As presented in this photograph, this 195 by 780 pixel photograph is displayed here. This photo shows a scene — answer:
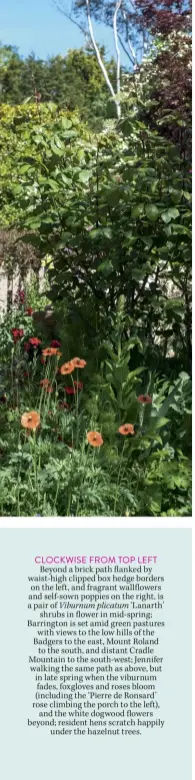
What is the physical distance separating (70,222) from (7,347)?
120 cm

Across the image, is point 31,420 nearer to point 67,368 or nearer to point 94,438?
point 94,438

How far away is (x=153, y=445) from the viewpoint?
3.58m

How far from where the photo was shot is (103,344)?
371cm

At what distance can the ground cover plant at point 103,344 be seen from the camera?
3307mm

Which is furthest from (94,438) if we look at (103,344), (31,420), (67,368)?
(103,344)

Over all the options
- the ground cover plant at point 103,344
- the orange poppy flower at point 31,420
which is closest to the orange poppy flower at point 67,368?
the ground cover plant at point 103,344

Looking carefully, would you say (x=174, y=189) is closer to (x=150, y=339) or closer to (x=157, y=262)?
(x=157, y=262)

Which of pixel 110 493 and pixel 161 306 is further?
pixel 161 306

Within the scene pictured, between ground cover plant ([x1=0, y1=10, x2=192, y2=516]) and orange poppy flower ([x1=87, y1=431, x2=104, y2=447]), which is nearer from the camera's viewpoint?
orange poppy flower ([x1=87, y1=431, x2=104, y2=447])

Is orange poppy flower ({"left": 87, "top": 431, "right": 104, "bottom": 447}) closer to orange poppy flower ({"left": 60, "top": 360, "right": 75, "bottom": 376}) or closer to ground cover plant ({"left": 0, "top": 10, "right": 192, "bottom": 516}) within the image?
ground cover plant ({"left": 0, "top": 10, "right": 192, "bottom": 516})

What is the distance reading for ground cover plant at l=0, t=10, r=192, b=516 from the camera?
3.31 meters

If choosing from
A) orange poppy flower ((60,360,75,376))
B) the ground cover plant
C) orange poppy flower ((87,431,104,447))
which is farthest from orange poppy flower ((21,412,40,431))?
orange poppy flower ((60,360,75,376))

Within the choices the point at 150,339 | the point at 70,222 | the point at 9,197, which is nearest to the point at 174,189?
the point at 70,222

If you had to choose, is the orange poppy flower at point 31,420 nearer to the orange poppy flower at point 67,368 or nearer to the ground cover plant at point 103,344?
the ground cover plant at point 103,344
